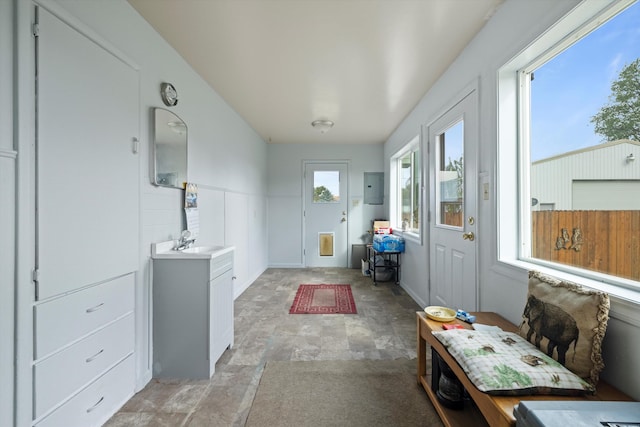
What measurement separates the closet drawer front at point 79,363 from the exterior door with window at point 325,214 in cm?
396

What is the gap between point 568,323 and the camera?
1.14 metres

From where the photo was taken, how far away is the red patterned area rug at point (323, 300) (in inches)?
125

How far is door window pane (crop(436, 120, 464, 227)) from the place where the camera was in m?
2.42

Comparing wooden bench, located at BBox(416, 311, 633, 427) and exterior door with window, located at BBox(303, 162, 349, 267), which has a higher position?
exterior door with window, located at BBox(303, 162, 349, 267)

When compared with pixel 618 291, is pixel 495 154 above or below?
above

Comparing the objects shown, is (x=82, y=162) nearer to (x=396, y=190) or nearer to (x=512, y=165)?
(x=512, y=165)

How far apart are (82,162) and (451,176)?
2.79 metres

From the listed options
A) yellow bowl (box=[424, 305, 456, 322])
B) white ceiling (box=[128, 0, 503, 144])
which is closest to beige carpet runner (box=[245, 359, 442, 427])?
yellow bowl (box=[424, 305, 456, 322])

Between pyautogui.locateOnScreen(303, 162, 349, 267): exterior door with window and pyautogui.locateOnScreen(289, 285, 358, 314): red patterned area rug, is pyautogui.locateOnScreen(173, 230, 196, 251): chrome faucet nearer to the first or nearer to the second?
pyautogui.locateOnScreen(289, 285, 358, 314): red patterned area rug

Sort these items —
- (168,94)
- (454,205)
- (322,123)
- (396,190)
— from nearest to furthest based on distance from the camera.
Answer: (168,94)
(454,205)
(322,123)
(396,190)

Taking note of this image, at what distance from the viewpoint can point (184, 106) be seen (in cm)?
241

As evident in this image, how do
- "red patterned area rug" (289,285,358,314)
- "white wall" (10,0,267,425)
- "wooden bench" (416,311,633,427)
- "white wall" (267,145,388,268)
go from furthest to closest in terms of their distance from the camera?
"white wall" (267,145,388,268) < "red patterned area rug" (289,285,358,314) < "white wall" (10,0,267,425) < "wooden bench" (416,311,633,427)

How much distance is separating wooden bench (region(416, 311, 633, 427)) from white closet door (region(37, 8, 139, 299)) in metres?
1.91

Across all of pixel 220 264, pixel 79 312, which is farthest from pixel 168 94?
pixel 79 312
